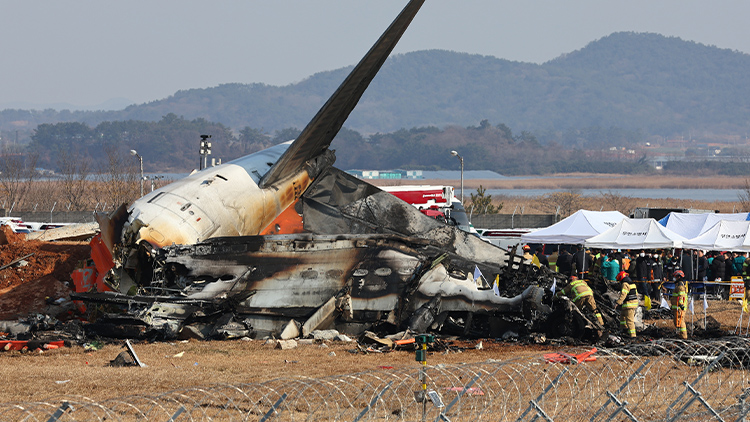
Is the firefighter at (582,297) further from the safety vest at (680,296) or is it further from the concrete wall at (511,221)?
the concrete wall at (511,221)

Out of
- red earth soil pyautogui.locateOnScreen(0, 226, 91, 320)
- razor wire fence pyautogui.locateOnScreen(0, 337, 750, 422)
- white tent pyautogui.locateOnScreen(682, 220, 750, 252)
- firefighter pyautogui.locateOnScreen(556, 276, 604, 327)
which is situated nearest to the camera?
razor wire fence pyautogui.locateOnScreen(0, 337, 750, 422)

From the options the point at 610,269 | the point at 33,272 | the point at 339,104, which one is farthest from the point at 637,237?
the point at 33,272

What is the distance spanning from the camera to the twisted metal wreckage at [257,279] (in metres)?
21.5

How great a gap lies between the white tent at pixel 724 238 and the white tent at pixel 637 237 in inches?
29.7

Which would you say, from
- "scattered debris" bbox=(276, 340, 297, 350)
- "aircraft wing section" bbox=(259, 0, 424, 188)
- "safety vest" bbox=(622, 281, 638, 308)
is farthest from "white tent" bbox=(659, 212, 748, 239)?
"scattered debris" bbox=(276, 340, 297, 350)

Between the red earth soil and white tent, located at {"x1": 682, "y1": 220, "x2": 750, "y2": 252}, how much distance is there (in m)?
26.4

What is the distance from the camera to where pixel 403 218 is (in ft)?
99.5

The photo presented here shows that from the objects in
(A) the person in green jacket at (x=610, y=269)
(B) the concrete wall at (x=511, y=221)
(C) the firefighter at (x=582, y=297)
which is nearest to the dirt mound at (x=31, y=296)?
(C) the firefighter at (x=582, y=297)

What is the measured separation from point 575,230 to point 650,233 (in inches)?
198

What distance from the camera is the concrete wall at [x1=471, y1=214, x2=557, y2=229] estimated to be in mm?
67375

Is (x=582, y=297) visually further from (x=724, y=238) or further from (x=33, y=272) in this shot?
(x=33, y=272)

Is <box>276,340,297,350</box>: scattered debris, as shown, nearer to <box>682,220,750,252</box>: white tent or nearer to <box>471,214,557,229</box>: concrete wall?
<box>682,220,750,252</box>: white tent

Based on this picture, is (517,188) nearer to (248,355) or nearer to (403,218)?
(403,218)

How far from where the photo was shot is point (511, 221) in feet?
222
